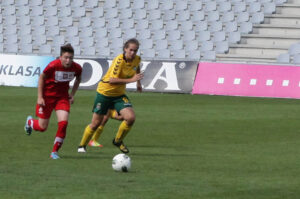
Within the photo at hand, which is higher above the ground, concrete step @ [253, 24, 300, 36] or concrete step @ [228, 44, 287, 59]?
concrete step @ [253, 24, 300, 36]

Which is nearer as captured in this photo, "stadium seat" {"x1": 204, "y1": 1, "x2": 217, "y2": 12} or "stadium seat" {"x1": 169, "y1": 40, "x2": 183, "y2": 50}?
"stadium seat" {"x1": 169, "y1": 40, "x2": 183, "y2": 50}

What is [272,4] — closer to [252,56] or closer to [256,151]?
[252,56]

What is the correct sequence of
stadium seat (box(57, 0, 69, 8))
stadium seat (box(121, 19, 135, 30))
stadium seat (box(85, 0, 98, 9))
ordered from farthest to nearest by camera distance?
stadium seat (box(57, 0, 69, 8)), stadium seat (box(85, 0, 98, 9)), stadium seat (box(121, 19, 135, 30))

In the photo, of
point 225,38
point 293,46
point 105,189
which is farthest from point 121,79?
point 225,38

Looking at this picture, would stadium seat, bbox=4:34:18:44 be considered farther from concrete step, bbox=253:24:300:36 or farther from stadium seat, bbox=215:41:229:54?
concrete step, bbox=253:24:300:36

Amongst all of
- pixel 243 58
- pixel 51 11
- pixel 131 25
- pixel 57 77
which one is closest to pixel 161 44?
pixel 131 25

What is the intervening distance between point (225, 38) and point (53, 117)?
42.1ft

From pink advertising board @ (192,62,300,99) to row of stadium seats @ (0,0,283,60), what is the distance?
4.13 meters

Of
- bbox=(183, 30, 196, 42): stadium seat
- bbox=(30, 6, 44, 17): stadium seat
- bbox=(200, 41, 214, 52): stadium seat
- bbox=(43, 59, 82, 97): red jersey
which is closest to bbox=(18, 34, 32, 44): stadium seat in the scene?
bbox=(30, 6, 44, 17): stadium seat

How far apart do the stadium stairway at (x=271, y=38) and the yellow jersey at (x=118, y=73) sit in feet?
53.9

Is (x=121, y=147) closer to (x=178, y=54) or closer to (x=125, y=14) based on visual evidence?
(x=178, y=54)

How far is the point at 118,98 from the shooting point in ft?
37.6

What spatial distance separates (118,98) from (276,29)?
18.3 metres

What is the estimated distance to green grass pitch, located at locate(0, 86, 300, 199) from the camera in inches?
313
